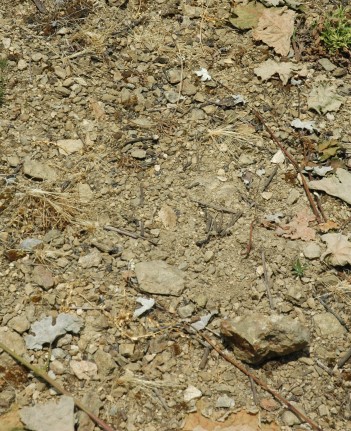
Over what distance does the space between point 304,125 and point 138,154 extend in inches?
54.5

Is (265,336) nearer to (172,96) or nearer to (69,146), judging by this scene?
(69,146)

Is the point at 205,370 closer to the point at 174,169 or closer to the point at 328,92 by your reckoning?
the point at 174,169

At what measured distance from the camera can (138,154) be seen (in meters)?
4.72

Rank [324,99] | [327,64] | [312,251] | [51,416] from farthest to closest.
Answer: [327,64] → [324,99] → [312,251] → [51,416]

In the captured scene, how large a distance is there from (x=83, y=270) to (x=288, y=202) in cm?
162

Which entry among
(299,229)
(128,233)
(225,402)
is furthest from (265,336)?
(128,233)

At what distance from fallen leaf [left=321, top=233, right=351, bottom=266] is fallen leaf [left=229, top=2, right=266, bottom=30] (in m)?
2.26

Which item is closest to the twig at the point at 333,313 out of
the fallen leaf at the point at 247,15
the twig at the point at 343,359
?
the twig at the point at 343,359

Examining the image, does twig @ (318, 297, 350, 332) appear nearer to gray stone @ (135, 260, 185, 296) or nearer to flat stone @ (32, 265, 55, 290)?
gray stone @ (135, 260, 185, 296)

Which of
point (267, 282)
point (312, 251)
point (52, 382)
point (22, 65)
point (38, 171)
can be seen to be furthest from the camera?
point (22, 65)

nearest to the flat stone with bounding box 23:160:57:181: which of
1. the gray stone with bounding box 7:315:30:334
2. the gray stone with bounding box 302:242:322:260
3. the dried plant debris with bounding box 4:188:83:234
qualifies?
the dried plant debris with bounding box 4:188:83:234

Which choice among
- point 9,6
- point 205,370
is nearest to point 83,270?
point 205,370

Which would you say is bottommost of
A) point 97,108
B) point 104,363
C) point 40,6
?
point 104,363

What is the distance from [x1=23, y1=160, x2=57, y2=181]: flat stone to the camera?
179 inches
